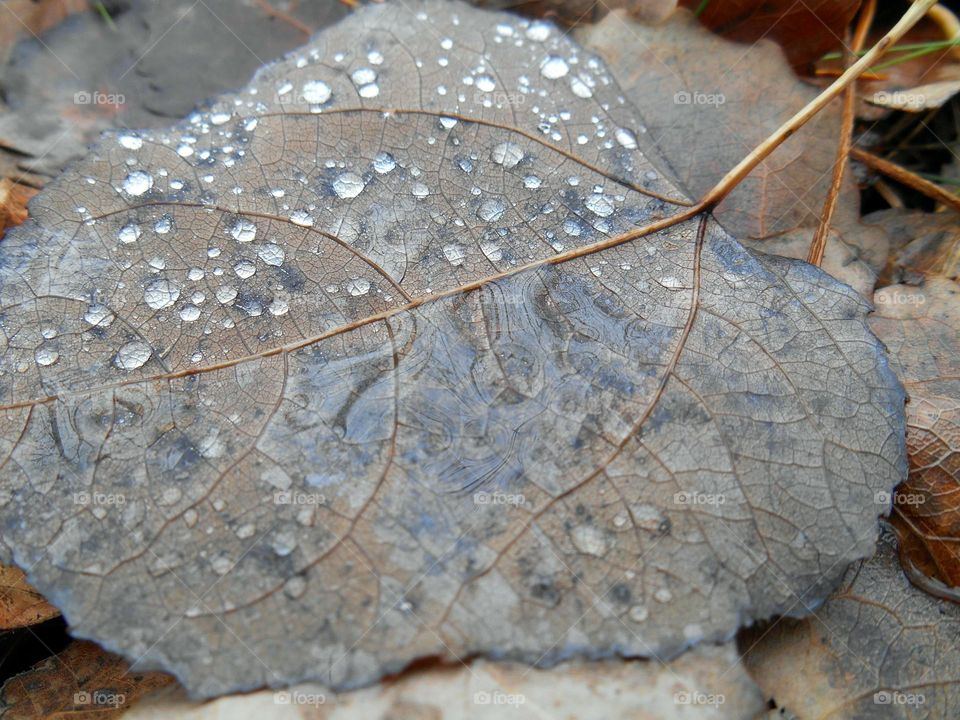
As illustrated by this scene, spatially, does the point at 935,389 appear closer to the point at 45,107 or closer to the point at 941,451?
the point at 941,451

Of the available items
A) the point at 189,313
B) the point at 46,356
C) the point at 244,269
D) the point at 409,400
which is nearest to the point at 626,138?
the point at 409,400

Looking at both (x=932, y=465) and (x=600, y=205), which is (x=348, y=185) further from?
(x=932, y=465)

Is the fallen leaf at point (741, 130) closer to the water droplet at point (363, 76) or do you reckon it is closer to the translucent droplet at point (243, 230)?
the water droplet at point (363, 76)

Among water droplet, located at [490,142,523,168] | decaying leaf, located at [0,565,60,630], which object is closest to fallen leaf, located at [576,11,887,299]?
water droplet, located at [490,142,523,168]

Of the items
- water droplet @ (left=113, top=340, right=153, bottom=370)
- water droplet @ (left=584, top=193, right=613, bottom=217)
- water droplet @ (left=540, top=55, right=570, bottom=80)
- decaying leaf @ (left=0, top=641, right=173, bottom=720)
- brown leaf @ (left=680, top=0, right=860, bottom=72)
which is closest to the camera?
water droplet @ (left=113, top=340, right=153, bottom=370)

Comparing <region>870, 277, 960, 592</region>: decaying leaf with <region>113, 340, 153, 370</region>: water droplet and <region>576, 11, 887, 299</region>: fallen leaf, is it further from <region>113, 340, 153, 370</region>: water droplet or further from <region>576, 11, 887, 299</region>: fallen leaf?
<region>113, 340, 153, 370</region>: water droplet

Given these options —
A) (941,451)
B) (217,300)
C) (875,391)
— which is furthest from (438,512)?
(941,451)
